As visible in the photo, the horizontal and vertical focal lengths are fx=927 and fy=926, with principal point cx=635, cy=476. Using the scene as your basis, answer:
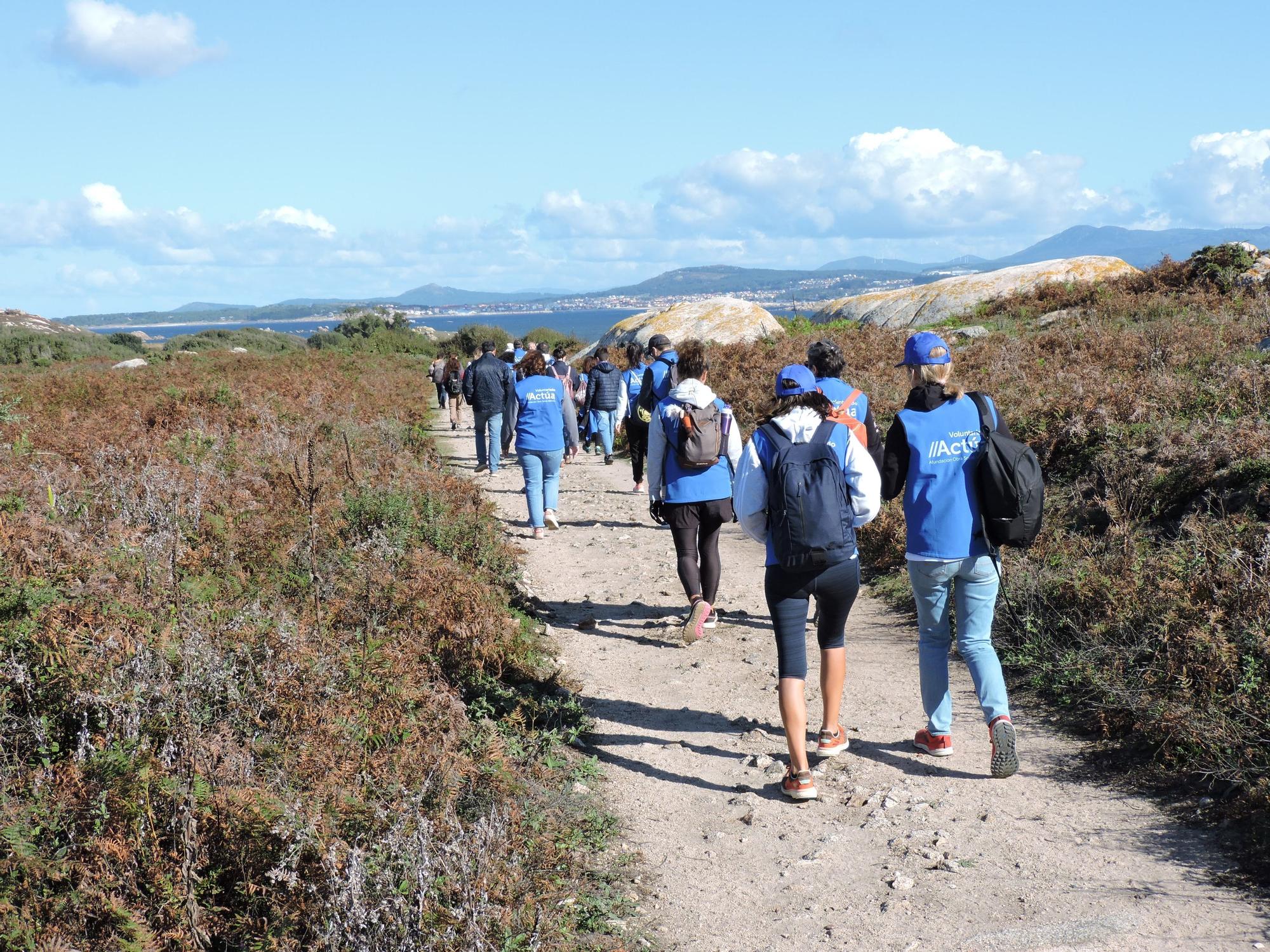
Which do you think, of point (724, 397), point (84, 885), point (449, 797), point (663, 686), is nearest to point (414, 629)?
point (663, 686)

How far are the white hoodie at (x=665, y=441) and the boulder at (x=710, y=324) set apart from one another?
16.2 m

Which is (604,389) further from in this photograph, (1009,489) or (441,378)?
(1009,489)

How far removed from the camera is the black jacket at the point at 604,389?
14.9 m

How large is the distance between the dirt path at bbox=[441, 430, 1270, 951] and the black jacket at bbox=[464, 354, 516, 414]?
23.5ft

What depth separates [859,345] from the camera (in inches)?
719

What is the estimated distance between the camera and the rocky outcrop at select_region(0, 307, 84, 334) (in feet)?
172

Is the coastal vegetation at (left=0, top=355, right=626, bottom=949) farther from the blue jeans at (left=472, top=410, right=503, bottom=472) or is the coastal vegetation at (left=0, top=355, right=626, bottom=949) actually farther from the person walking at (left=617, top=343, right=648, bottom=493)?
the blue jeans at (left=472, top=410, right=503, bottom=472)

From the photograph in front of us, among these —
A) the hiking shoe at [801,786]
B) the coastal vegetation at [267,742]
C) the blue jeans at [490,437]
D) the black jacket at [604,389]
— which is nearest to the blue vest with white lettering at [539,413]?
the coastal vegetation at [267,742]

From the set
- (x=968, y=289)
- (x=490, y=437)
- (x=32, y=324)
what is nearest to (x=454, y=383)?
(x=490, y=437)

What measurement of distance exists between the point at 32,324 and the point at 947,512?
6664 centimetres

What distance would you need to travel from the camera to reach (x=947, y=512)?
4758 mm

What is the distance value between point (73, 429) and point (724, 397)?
11.1 metres

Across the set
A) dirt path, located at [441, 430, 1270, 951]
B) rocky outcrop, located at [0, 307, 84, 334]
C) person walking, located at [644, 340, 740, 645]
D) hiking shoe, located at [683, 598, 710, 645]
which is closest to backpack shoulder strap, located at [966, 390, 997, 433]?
dirt path, located at [441, 430, 1270, 951]

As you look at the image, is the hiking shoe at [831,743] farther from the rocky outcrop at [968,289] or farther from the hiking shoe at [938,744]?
the rocky outcrop at [968,289]
